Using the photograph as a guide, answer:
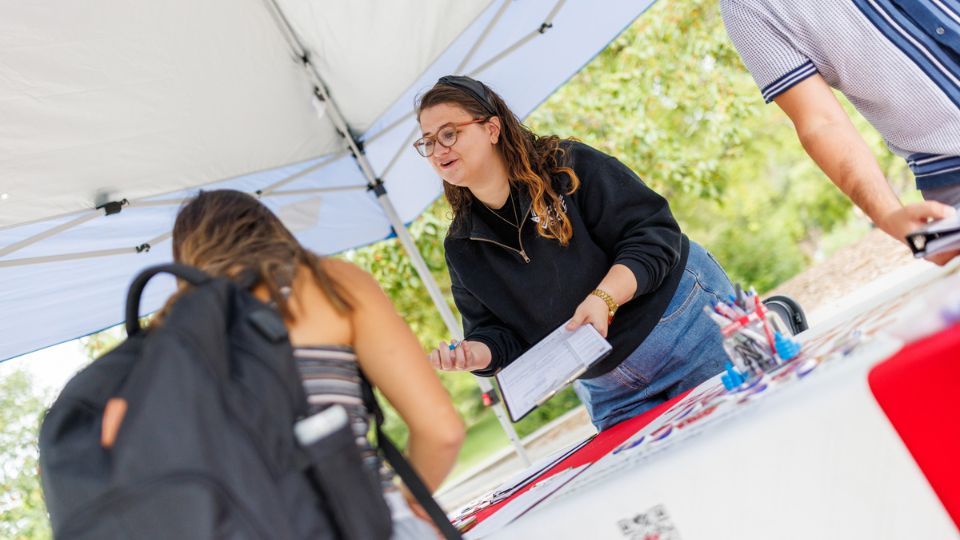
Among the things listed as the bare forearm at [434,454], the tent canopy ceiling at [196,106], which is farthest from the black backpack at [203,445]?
the tent canopy ceiling at [196,106]

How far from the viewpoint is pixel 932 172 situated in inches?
69.7

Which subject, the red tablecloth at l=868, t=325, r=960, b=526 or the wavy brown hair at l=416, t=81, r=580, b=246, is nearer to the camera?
the red tablecloth at l=868, t=325, r=960, b=526

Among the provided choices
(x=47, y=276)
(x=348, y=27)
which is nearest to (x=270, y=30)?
(x=348, y=27)

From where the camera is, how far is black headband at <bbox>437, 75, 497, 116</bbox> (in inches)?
99.8

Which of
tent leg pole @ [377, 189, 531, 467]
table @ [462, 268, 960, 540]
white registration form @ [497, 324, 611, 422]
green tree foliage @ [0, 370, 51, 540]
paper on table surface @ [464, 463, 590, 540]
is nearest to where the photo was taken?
table @ [462, 268, 960, 540]

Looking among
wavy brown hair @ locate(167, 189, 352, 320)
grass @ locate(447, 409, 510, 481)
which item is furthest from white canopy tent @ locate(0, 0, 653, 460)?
grass @ locate(447, 409, 510, 481)

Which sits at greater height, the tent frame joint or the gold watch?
the tent frame joint

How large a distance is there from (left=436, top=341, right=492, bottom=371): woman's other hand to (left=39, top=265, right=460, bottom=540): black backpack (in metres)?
1.26

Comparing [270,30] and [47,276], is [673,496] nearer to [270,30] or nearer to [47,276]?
[270,30]

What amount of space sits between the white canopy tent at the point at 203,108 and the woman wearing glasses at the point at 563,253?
0.99 meters

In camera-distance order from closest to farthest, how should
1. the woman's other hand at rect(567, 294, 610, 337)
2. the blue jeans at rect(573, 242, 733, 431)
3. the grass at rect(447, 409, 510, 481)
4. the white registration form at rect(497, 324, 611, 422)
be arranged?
the white registration form at rect(497, 324, 611, 422), the woman's other hand at rect(567, 294, 610, 337), the blue jeans at rect(573, 242, 733, 431), the grass at rect(447, 409, 510, 481)

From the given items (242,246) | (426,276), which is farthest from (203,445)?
(426,276)

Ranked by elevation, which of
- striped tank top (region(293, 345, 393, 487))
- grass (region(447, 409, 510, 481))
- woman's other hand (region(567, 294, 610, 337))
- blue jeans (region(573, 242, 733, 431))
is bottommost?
grass (region(447, 409, 510, 481))

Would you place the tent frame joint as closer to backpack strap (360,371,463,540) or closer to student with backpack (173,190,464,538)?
student with backpack (173,190,464,538)
